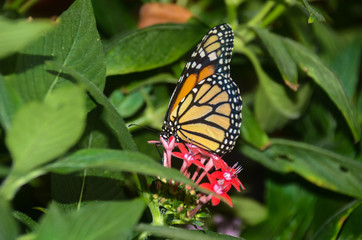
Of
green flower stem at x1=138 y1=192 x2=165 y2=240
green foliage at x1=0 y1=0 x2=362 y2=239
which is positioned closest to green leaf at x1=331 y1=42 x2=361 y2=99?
green foliage at x1=0 y1=0 x2=362 y2=239

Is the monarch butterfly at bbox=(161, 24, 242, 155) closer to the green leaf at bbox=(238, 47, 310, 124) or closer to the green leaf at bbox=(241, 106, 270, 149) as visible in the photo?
the green leaf at bbox=(241, 106, 270, 149)

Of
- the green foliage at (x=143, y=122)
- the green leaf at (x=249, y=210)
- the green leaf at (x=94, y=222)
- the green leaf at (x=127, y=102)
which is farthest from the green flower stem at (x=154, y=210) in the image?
the green leaf at (x=249, y=210)

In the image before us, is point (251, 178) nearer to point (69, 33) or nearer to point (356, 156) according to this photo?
point (356, 156)

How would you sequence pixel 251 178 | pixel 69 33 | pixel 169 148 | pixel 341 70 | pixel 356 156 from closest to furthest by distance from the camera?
pixel 69 33 < pixel 169 148 < pixel 356 156 < pixel 341 70 < pixel 251 178

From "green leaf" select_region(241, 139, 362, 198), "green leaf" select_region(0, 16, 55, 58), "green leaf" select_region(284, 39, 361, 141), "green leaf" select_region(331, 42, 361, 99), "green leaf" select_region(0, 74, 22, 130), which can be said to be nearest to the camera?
"green leaf" select_region(0, 16, 55, 58)

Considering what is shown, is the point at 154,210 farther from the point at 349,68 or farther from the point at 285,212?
the point at 349,68

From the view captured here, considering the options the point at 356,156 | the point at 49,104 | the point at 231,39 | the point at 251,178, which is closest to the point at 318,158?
the point at 356,156
